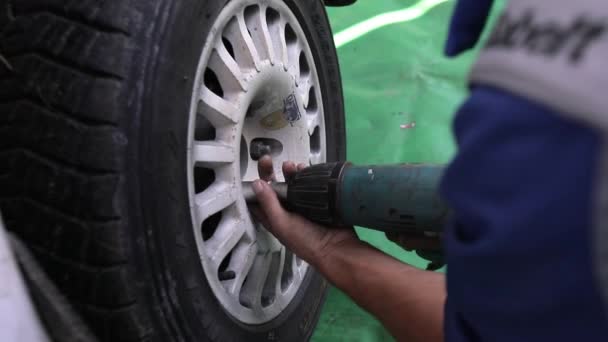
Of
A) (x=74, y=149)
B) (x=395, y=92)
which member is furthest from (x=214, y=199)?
(x=395, y=92)

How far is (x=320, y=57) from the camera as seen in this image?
1.44m

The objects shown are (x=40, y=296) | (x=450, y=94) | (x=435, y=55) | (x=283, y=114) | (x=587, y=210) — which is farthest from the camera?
(x=435, y=55)

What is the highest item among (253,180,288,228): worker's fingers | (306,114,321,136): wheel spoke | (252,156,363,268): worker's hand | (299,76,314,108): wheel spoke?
(299,76,314,108): wheel spoke

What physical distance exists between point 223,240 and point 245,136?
0.33 m

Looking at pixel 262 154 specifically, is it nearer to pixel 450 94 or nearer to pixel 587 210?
pixel 587 210

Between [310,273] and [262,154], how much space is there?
338 mm

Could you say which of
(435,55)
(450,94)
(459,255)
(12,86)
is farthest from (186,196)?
(435,55)

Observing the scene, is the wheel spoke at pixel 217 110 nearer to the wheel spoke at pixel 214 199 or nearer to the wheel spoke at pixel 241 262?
the wheel spoke at pixel 214 199

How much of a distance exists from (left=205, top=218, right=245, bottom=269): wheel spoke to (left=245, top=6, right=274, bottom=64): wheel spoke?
13.8 inches

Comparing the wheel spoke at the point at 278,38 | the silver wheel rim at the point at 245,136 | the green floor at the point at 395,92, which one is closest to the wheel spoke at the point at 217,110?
the silver wheel rim at the point at 245,136

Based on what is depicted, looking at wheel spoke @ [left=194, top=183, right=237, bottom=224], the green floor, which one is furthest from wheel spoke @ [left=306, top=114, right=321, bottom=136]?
the green floor

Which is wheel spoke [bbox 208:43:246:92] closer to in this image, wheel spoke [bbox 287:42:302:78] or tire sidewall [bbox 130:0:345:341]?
tire sidewall [bbox 130:0:345:341]

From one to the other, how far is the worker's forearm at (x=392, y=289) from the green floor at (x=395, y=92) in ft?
2.21

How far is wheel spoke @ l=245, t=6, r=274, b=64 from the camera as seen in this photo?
3.68 feet
